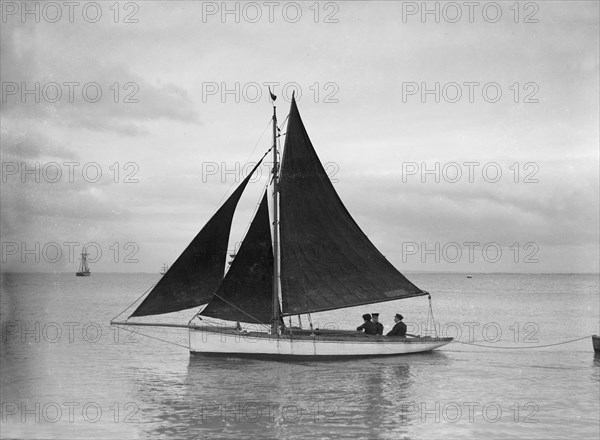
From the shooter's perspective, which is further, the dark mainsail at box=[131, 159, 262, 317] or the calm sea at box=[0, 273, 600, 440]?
the dark mainsail at box=[131, 159, 262, 317]

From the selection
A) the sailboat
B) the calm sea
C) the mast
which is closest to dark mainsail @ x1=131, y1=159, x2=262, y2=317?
the sailboat

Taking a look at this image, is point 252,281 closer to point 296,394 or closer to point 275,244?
point 275,244

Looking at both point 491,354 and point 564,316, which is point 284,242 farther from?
point 564,316

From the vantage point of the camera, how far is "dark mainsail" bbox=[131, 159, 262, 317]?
28.5 metres

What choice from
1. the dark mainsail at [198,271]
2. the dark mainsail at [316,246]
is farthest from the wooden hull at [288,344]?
the dark mainsail at [198,271]

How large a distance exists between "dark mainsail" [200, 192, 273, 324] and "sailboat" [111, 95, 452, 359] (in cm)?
4

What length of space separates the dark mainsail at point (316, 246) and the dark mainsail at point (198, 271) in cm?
212

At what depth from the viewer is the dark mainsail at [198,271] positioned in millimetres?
28453

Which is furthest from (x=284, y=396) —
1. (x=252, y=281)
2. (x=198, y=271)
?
(x=198, y=271)

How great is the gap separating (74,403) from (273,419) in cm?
633

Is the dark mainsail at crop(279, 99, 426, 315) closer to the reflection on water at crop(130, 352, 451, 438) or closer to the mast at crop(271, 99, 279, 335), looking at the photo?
the mast at crop(271, 99, 279, 335)

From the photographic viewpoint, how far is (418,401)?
21688 mm

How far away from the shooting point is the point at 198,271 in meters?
28.8

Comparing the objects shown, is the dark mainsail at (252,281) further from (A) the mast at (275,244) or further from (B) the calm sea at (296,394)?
(B) the calm sea at (296,394)
